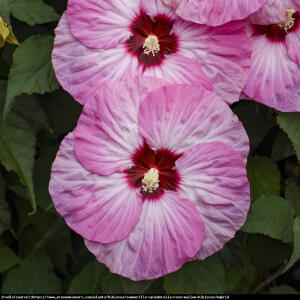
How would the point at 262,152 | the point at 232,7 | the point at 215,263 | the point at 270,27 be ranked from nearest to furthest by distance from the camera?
the point at 232,7 → the point at 270,27 → the point at 215,263 → the point at 262,152

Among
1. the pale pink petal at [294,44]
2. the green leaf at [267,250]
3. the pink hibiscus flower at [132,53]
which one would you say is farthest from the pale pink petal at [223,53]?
the green leaf at [267,250]

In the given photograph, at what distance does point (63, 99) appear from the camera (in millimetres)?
1104

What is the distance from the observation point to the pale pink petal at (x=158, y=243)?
860mm

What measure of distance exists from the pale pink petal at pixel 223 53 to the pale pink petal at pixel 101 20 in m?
0.10

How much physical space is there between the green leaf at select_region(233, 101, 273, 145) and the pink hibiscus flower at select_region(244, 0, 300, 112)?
0.15 meters

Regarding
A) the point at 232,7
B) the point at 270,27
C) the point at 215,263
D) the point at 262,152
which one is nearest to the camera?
the point at 232,7

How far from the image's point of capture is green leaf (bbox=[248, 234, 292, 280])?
119cm

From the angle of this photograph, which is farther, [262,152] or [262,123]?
[262,152]

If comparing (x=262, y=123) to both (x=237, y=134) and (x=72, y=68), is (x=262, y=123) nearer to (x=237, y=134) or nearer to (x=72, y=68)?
(x=237, y=134)

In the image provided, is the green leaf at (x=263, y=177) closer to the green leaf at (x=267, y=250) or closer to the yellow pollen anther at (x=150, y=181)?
the green leaf at (x=267, y=250)

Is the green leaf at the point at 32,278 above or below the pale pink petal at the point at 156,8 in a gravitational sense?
below

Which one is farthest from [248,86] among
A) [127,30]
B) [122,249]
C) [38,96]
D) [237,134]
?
[38,96]

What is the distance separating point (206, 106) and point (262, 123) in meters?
0.28

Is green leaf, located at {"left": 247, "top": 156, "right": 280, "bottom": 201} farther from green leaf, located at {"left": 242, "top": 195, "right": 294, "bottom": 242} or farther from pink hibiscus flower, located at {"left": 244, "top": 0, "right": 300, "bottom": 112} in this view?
pink hibiscus flower, located at {"left": 244, "top": 0, "right": 300, "bottom": 112}
